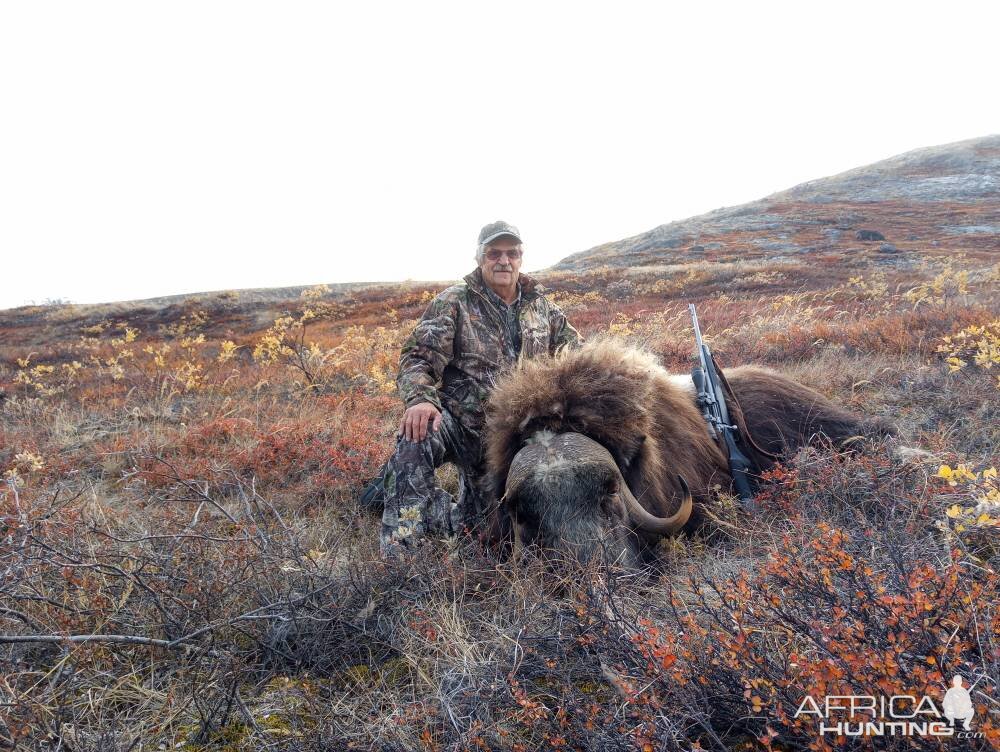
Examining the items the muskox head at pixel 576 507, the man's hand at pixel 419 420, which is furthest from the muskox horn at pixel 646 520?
the man's hand at pixel 419 420

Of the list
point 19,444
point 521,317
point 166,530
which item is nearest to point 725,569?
point 521,317

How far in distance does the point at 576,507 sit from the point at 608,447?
0.63m

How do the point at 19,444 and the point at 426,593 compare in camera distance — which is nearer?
the point at 426,593

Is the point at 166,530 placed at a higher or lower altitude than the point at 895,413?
higher

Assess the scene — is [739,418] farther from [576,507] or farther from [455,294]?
[455,294]

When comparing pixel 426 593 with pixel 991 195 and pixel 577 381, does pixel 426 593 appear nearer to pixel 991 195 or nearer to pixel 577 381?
pixel 577 381

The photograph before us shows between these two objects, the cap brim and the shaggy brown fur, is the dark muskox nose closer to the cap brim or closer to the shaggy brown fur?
the shaggy brown fur

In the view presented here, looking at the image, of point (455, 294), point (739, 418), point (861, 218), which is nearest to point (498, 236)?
point (455, 294)

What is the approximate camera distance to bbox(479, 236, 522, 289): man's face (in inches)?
190

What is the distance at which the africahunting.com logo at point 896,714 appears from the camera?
4.14ft

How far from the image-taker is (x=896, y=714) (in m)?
1.34

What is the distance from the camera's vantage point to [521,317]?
489cm

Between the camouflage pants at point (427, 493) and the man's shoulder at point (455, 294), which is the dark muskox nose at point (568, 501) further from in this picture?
the man's shoulder at point (455, 294)

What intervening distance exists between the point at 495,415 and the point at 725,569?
1.66 m
